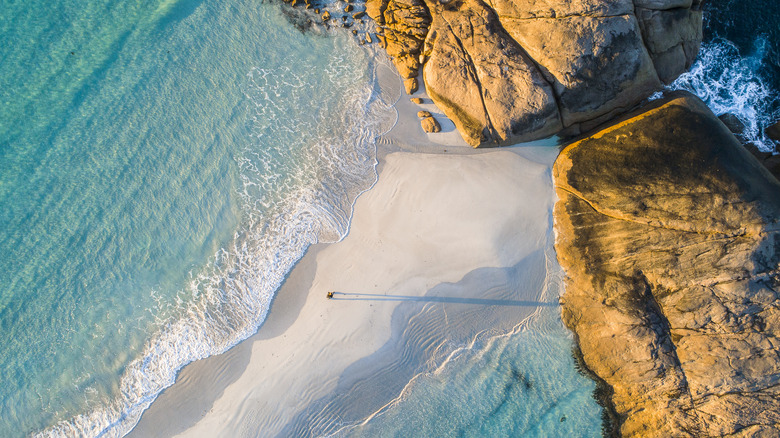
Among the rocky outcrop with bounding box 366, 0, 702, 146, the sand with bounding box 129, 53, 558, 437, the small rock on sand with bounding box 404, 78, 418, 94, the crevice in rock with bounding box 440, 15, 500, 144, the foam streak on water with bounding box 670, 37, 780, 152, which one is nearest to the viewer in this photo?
the rocky outcrop with bounding box 366, 0, 702, 146

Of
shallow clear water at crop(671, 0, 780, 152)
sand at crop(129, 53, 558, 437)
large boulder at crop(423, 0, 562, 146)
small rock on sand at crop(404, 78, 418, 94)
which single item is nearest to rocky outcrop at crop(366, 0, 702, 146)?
large boulder at crop(423, 0, 562, 146)

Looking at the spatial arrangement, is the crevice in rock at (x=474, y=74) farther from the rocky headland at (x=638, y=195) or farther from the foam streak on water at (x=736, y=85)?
the foam streak on water at (x=736, y=85)

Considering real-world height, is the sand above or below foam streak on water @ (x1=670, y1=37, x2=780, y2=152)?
below

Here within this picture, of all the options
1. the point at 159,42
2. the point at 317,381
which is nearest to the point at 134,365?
the point at 317,381

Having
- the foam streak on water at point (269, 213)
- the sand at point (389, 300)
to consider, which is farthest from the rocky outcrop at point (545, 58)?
the foam streak on water at point (269, 213)

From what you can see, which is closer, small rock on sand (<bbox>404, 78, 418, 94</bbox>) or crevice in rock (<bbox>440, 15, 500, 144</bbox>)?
Result: crevice in rock (<bbox>440, 15, 500, 144</bbox>)

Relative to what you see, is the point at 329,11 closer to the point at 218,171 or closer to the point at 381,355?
the point at 218,171

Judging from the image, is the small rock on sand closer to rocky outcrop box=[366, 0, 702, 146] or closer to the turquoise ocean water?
rocky outcrop box=[366, 0, 702, 146]
